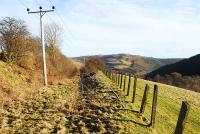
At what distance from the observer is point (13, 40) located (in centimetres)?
3238

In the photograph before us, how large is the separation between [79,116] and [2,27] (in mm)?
19499

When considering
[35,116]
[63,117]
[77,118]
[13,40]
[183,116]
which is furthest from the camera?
[13,40]

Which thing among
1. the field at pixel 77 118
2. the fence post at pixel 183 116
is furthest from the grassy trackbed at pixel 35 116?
the fence post at pixel 183 116

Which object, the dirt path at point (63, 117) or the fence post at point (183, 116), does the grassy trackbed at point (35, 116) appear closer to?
the dirt path at point (63, 117)

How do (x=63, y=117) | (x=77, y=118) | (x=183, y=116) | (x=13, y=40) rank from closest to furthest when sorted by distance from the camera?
(x=183, y=116) < (x=77, y=118) < (x=63, y=117) < (x=13, y=40)

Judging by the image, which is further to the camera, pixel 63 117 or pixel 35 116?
pixel 35 116

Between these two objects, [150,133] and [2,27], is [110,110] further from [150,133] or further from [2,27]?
[2,27]

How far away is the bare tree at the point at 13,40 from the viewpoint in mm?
31922

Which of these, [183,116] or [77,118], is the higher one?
[183,116]

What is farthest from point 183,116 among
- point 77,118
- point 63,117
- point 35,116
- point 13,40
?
point 13,40

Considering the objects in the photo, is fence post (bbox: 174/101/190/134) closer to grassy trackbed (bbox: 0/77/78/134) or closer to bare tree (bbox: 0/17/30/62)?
grassy trackbed (bbox: 0/77/78/134)

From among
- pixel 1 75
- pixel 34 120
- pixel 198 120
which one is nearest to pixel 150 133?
pixel 34 120

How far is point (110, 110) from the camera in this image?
55.5 feet

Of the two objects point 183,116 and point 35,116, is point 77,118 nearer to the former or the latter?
point 35,116
